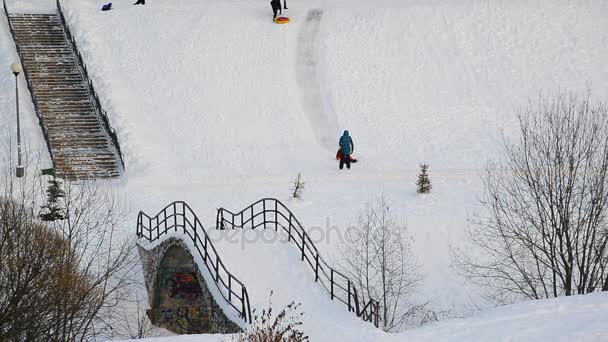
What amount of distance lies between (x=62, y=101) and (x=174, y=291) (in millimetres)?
12688

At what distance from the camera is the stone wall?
88.7 ft

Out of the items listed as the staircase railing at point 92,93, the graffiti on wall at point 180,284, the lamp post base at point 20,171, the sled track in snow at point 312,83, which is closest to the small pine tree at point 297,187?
the sled track in snow at point 312,83

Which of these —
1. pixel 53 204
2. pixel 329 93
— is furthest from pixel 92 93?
pixel 53 204

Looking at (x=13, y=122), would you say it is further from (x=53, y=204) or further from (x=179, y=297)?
(x=179, y=297)

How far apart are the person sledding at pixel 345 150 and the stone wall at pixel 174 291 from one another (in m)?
7.79

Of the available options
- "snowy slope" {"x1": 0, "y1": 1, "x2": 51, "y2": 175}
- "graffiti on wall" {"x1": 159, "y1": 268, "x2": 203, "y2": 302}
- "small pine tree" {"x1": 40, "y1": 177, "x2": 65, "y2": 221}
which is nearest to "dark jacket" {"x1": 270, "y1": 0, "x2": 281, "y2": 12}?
"snowy slope" {"x1": 0, "y1": 1, "x2": 51, "y2": 175}

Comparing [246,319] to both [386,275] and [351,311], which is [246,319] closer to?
[351,311]

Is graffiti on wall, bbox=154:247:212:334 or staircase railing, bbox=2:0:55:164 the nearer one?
graffiti on wall, bbox=154:247:212:334

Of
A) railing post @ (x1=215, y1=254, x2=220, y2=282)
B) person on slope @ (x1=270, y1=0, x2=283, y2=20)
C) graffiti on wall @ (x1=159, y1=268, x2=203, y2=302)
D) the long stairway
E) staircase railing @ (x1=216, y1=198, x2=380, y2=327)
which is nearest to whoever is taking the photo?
staircase railing @ (x1=216, y1=198, x2=380, y2=327)

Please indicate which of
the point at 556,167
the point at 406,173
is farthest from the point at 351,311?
the point at 406,173

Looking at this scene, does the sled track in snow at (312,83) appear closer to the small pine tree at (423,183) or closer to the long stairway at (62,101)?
the small pine tree at (423,183)

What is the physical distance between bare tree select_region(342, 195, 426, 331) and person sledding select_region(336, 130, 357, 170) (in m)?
4.29

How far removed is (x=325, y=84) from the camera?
131ft

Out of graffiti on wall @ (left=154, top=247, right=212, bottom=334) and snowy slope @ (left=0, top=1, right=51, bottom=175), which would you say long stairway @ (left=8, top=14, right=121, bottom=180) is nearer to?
snowy slope @ (left=0, top=1, right=51, bottom=175)
